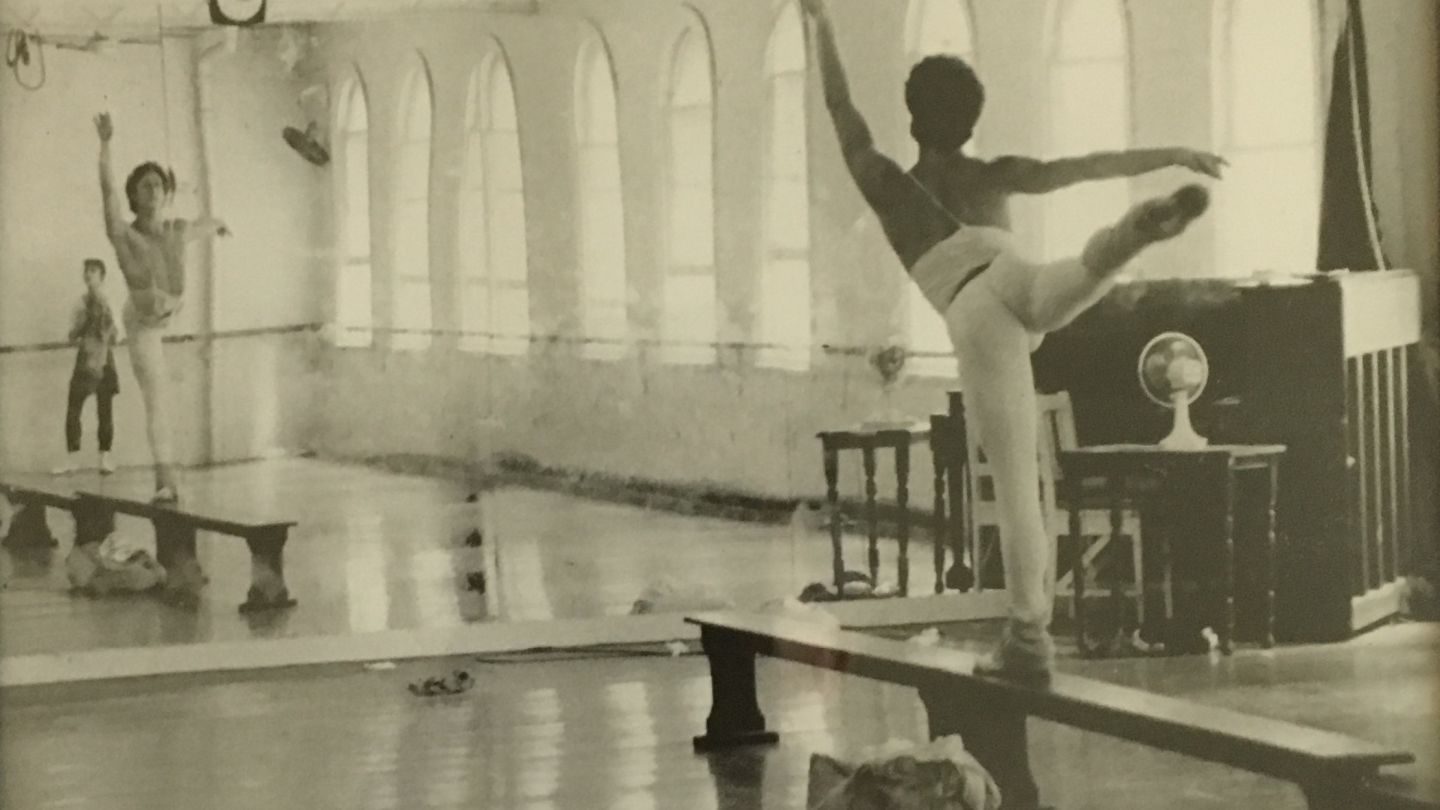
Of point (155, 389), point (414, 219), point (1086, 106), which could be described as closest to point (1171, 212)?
point (1086, 106)

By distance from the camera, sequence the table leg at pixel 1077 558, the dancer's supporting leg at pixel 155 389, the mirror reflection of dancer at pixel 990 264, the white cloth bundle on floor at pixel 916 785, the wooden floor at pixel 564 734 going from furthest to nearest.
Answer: the dancer's supporting leg at pixel 155 389 → the table leg at pixel 1077 558 → the mirror reflection of dancer at pixel 990 264 → the wooden floor at pixel 564 734 → the white cloth bundle on floor at pixel 916 785

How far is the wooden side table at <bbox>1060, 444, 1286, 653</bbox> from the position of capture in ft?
17.3

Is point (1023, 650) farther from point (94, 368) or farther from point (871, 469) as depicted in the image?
point (94, 368)

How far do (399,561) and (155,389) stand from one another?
34.0 inches

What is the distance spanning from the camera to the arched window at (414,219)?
5.40 metres

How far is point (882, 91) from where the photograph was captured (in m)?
5.32

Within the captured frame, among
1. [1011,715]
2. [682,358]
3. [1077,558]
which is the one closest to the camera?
[1011,715]

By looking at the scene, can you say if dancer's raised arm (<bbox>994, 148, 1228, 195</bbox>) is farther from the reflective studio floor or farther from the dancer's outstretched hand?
the reflective studio floor

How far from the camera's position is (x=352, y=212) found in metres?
5.40

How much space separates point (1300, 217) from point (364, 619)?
10.1 feet

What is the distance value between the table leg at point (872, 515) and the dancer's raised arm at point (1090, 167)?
0.94 metres

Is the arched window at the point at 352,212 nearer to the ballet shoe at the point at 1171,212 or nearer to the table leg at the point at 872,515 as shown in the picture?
the table leg at the point at 872,515

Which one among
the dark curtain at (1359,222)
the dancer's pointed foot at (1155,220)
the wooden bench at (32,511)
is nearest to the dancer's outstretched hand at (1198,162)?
the dancer's pointed foot at (1155,220)

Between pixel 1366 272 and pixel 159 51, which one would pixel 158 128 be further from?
pixel 1366 272
